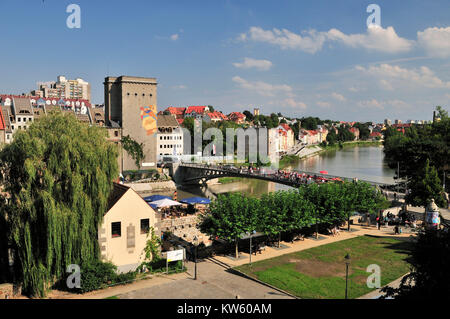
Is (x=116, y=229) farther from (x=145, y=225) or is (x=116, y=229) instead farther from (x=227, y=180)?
(x=227, y=180)

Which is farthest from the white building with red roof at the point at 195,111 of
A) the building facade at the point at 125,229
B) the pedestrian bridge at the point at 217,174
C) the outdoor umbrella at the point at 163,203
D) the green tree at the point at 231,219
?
the building facade at the point at 125,229

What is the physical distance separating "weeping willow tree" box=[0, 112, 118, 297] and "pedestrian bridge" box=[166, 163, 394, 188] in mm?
25516

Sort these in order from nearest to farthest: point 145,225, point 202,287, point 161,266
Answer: point 202,287
point 145,225
point 161,266

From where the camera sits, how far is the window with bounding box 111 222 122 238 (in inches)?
814

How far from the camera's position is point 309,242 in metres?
26.9

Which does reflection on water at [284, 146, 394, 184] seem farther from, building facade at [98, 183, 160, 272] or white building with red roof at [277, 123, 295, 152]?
building facade at [98, 183, 160, 272]

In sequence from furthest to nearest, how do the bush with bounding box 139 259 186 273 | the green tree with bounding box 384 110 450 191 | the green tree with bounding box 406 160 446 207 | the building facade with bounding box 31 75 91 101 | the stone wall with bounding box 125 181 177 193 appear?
the building facade with bounding box 31 75 91 101 → the stone wall with bounding box 125 181 177 193 → the green tree with bounding box 384 110 450 191 → the green tree with bounding box 406 160 446 207 → the bush with bounding box 139 259 186 273

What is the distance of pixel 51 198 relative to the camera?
58.7ft

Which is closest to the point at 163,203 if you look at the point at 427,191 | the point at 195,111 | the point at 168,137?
the point at 427,191

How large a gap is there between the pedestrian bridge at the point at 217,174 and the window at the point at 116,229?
23720 millimetres

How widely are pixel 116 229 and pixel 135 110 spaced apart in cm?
4812

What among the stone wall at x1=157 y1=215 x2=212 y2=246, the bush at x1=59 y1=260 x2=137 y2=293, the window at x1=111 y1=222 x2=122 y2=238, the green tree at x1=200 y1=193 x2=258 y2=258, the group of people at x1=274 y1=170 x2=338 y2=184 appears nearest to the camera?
the bush at x1=59 y1=260 x2=137 y2=293

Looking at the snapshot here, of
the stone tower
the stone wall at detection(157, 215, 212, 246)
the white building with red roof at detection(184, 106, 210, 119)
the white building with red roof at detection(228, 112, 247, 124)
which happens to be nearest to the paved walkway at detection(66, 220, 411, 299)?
the stone wall at detection(157, 215, 212, 246)

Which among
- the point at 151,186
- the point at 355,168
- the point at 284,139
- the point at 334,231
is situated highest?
the point at 284,139
